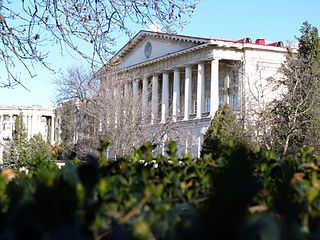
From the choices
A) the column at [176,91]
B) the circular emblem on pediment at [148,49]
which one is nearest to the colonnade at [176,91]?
the column at [176,91]

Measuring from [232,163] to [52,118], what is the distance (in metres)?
88.0

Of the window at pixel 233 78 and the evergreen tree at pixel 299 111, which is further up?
the window at pixel 233 78

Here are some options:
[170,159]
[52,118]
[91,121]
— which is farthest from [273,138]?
[52,118]

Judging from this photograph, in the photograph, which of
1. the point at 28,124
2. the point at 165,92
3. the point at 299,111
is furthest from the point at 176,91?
the point at 28,124

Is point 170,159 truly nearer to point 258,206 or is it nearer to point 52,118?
point 258,206

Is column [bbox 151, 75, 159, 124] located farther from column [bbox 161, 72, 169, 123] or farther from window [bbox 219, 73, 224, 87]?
window [bbox 219, 73, 224, 87]

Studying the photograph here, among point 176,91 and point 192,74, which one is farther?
point 192,74

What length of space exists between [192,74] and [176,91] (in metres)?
2.35

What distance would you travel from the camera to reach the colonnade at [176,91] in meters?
50.0

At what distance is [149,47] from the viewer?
57.7 m

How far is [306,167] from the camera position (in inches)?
101

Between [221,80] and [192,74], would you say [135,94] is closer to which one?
[192,74]

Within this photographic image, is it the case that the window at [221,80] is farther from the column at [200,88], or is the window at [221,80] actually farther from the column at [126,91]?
the column at [126,91]

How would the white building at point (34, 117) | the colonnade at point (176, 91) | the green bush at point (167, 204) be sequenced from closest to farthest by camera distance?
the green bush at point (167, 204), the colonnade at point (176, 91), the white building at point (34, 117)
